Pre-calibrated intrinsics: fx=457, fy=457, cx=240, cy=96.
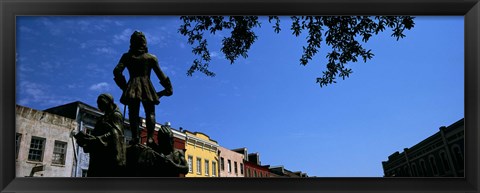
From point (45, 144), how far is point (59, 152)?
783 millimetres

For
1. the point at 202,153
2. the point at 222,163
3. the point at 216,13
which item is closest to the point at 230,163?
the point at 222,163

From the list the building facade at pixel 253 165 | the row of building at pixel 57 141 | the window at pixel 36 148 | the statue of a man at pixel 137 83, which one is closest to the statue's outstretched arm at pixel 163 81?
the statue of a man at pixel 137 83

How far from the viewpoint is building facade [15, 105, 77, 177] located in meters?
18.0

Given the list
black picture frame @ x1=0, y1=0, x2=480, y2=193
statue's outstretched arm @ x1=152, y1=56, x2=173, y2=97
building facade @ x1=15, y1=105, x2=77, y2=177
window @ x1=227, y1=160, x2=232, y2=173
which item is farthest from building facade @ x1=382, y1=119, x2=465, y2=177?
building facade @ x1=15, y1=105, x2=77, y2=177

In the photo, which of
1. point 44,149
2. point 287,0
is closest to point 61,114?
point 44,149

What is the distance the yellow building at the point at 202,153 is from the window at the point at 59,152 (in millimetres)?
6606

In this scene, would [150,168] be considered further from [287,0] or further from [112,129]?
[287,0]

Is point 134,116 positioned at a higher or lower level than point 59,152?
lower

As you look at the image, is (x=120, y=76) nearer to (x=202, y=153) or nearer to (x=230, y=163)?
(x=202, y=153)

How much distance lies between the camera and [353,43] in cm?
507

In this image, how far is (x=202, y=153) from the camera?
1064 inches

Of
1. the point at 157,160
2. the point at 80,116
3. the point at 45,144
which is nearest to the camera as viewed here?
the point at 157,160

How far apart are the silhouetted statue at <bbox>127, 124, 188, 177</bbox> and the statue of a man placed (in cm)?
9

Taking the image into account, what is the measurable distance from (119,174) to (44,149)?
17571 millimetres
